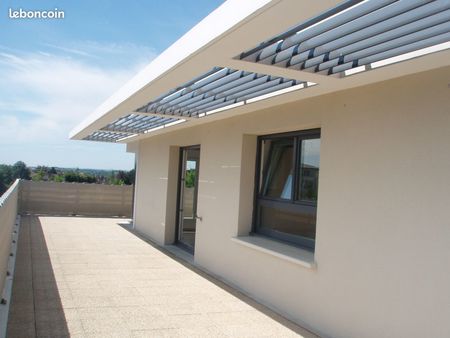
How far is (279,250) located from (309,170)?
1093mm

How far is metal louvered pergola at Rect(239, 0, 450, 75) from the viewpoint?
2.55 meters

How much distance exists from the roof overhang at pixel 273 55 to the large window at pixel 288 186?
2.25 ft

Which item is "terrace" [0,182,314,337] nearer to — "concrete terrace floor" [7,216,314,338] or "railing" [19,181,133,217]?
"concrete terrace floor" [7,216,314,338]

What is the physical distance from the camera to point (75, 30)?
7.13m

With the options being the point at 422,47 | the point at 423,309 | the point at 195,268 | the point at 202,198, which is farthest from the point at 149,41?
the point at 423,309

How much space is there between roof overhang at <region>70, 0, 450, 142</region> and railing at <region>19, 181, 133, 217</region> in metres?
10.9

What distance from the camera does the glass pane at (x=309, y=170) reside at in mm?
5469

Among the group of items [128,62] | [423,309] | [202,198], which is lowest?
[423,309]

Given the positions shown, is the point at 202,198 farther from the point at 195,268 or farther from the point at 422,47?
the point at 422,47

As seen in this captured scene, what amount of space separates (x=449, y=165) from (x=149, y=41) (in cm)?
521

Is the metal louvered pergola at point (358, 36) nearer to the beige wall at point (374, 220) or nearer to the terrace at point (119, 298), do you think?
the beige wall at point (374, 220)

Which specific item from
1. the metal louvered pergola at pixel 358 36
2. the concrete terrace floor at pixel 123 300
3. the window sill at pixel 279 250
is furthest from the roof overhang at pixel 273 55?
the concrete terrace floor at pixel 123 300

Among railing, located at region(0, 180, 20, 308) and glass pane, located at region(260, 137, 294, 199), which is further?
glass pane, located at region(260, 137, 294, 199)

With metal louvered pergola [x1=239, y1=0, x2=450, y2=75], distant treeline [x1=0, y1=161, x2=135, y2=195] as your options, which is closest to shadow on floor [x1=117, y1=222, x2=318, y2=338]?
metal louvered pergola [x1=239, y1=0, x2=450, y2=75]
